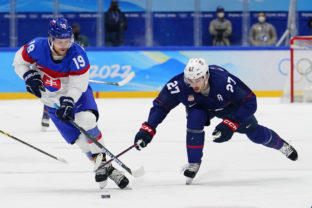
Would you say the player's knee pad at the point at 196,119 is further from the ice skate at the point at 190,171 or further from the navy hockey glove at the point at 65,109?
the navy hockey glove at the point at 65,109

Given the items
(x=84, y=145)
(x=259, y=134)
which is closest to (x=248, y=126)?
(x=259, y=134)

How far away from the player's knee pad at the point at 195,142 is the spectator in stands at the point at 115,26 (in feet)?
23.7

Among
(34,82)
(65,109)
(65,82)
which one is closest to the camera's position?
(65,109)

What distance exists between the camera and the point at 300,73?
1018cm

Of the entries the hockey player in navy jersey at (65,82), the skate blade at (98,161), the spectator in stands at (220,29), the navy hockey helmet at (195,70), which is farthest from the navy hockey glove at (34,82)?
the spectator in stands at (220,29)

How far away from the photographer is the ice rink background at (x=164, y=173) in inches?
149

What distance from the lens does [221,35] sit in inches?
457

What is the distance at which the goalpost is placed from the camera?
33.1ft

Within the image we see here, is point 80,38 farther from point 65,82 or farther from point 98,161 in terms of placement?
point 98,161

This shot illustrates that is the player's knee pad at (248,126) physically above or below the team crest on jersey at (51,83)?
below

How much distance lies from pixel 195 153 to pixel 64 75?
947 millimetres

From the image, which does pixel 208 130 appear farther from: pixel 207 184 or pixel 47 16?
pixel 47 16

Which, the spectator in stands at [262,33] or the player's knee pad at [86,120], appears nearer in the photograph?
the player's knee pad at [86,120]

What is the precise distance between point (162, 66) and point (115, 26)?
1178 millimetres
